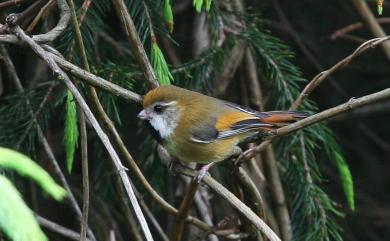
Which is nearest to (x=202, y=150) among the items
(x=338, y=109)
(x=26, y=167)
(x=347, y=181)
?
(x=347, y=181)

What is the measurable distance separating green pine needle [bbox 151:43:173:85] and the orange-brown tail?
18.3 inches

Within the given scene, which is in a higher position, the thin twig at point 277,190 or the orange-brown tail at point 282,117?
the orange-brown tail at point 282,117

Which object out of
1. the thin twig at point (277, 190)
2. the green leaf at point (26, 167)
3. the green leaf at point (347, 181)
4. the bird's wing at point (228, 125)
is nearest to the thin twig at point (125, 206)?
the bird's wing at point (228, 125)

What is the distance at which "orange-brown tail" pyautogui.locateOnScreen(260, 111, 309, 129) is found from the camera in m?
2.63

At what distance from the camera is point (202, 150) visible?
2.99 m

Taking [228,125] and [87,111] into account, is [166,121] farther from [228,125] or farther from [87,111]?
[87,111]

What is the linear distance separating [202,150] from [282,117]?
45cm

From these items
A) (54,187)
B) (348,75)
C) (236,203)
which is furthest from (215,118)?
(54,187)

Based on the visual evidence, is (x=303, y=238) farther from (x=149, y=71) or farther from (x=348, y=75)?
(x=348, y=75)

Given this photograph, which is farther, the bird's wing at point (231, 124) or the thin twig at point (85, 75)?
the bird's wing at point (231, 124)

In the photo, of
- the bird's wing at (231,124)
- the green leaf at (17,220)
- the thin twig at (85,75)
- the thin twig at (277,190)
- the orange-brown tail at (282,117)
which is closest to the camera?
the green leaf at (17,220)

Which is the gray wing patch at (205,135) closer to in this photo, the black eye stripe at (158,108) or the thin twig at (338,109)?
the black eye stripe at (158,108)

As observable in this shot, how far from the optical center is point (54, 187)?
74 centimetres

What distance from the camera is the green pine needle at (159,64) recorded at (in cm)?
246
